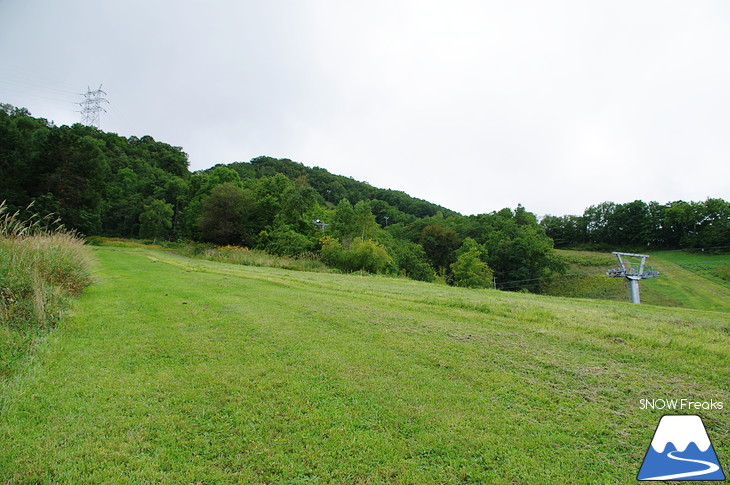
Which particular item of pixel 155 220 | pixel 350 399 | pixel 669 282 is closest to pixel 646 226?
pixel 669 282

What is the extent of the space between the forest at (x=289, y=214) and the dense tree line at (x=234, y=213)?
121 millimetres

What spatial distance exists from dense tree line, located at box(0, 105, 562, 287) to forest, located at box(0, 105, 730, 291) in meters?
0.12

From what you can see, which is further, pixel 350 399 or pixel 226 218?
pixel 226 218

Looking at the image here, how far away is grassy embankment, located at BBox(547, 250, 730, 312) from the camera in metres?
34.8

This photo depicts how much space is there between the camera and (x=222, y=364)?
13.4 feet

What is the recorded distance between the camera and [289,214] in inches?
1232

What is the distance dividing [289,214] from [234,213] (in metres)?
6.19

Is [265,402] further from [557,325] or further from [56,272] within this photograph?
[56,272]

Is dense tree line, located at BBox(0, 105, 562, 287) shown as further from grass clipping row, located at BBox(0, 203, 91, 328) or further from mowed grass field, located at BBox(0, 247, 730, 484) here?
mowed grass field, located at BBox(0, 247, 730, 484)

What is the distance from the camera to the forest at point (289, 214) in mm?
25422

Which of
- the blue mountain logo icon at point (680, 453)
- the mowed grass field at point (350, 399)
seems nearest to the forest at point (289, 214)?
the mowed grass field at point (350, 399)

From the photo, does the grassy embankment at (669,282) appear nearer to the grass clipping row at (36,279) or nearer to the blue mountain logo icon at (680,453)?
the blue mountain logo icon at (680,453)

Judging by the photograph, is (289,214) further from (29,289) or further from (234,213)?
(29,289)

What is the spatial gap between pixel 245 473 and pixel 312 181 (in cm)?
7905
